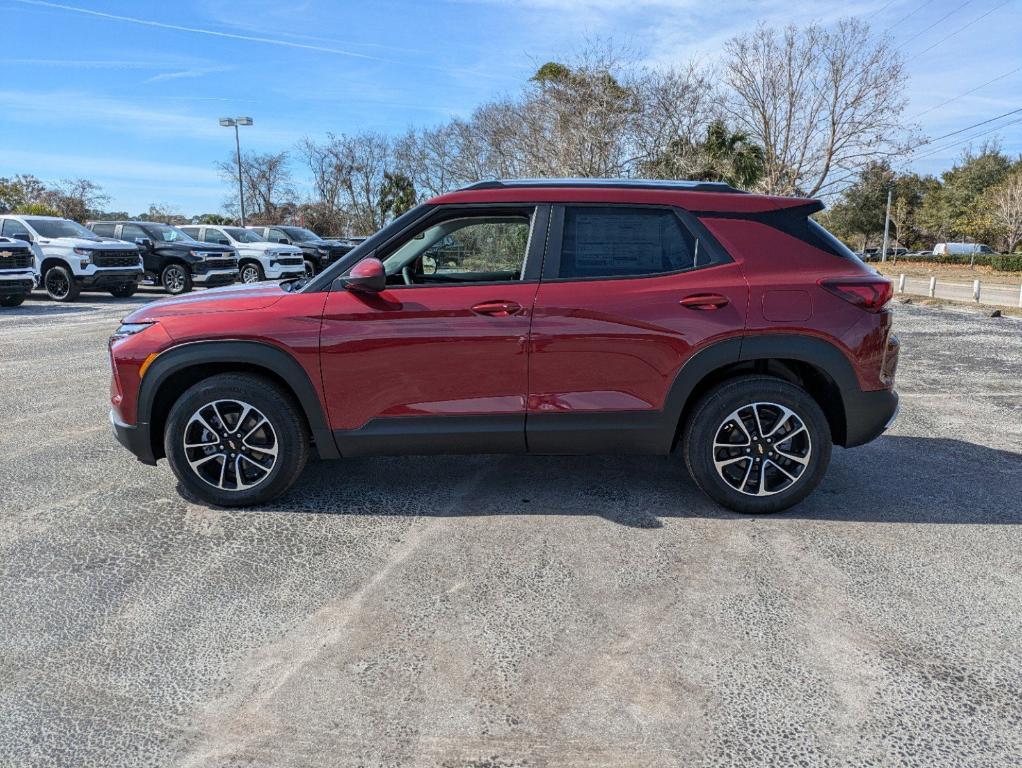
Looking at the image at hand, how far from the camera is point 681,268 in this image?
3.88 metres

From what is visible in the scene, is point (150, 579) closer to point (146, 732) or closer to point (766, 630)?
point (146, 732)

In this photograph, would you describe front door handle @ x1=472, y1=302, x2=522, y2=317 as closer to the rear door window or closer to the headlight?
the rear door window

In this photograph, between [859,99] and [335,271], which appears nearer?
[335,271]

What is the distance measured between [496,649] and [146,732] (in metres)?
1.19

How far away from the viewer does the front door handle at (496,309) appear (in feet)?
12.4

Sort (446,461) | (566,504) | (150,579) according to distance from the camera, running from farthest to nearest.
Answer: (446,461) → (566,504) → (150,579)

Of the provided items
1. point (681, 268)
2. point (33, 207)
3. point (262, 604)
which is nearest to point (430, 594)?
point (262, 604)

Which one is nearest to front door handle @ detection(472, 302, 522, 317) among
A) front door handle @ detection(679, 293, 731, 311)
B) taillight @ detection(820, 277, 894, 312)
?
front door handle @ detection(679, 293, 731, 311)

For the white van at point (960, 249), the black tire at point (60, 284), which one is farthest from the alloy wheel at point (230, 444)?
the white van at point (960, 249)

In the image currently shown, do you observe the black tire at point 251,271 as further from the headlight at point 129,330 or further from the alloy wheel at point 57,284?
the headlight at point 129,330

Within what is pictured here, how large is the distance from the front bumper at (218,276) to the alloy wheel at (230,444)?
17475 millimetres

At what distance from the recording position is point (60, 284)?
17.0m

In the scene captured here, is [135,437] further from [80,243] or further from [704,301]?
[80,243]

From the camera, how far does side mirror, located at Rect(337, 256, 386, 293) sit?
3.71 metres
